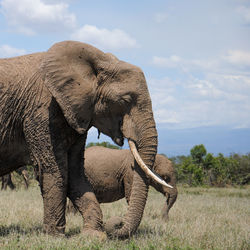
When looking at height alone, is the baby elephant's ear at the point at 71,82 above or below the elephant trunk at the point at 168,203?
above

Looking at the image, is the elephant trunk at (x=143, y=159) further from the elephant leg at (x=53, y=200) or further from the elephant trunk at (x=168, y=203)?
the elephant trunk at (x=168, y=203)

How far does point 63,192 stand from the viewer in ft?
19.5

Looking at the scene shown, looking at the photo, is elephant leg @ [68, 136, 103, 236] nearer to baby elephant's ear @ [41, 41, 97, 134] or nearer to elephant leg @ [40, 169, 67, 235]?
elephant leg @ [40, 169, 67, 235]

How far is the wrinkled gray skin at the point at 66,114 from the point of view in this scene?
5.46 m

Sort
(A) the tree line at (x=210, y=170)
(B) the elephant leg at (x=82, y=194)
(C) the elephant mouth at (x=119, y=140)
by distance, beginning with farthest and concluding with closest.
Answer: (A) the tree line at (x=210, y=170) < (B) the elephant leg at (x=82, y=194) < (C) the elephant mouth at (x=119, y=140)

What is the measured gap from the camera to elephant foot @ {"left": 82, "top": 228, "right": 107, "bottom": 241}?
5.67 metres

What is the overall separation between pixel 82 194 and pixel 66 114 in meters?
1.39

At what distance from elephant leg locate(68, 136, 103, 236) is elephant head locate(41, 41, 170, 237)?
0.71 m

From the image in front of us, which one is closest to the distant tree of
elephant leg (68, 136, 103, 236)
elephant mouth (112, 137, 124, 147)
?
elephant leg (68, 136, 103, 236)

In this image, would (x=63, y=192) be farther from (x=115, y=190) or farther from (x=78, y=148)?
(x=115, y=190)

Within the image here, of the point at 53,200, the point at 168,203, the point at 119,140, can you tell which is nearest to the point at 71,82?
the point at 119,140

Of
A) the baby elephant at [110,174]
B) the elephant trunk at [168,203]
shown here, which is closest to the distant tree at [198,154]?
the elephant trunk at [168,203]

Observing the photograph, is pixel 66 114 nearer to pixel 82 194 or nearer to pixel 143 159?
pixel 143 159

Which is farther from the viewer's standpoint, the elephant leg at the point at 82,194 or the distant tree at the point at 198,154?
the distant tree at the point at 198,154
